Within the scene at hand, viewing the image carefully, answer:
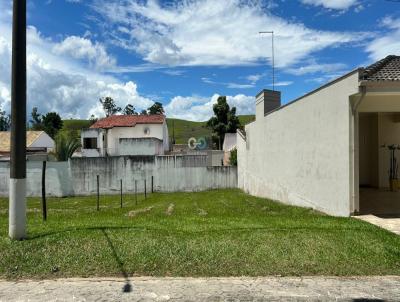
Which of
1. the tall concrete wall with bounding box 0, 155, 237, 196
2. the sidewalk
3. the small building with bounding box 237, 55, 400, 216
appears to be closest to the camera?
the sidewalk

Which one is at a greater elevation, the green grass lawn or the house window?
the house window

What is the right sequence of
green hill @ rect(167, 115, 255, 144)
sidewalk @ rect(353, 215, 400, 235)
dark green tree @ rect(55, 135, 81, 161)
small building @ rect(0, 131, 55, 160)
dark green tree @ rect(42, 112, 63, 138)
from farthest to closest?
1. green hill @ rect(167, 115, 255, 144)
2. dark green tree @ rect(42, 112, 63, 138)
3. small building @ rect(0, 131, 55, 160)
4. dark green tree @ rect(55, 135, 81, 161)
5. sidewalk @ rect(353, 215, 400, 235)

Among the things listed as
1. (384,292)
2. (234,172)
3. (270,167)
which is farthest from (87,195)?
(384,292)

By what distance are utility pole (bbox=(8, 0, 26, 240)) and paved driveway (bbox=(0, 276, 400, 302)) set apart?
5.68 ft

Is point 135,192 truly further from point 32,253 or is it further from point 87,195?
point 32,253

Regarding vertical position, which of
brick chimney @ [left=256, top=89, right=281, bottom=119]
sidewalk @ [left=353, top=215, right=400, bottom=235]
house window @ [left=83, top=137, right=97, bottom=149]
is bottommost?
sidewalk @ [left=353, top=215, right=400, bottom=235]

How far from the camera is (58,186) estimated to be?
1316 inches

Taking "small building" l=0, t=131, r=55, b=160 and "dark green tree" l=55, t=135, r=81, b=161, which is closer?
"dark green tree" l=55, t=135, r=81, b=161

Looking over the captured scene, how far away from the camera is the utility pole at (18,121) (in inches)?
291

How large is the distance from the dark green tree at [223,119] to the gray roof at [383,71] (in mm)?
44433

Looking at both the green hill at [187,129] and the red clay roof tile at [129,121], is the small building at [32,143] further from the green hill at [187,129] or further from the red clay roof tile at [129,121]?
the green hill at [187,129]

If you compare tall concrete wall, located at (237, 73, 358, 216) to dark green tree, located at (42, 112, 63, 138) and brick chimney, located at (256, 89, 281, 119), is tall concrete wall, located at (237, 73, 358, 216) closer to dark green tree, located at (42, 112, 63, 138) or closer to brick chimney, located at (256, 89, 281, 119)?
brick chimney, located at (256, 89, 281, 119)

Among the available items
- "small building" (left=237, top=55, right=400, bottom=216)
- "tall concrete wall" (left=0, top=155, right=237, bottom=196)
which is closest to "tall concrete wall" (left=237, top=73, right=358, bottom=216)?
"small building" (left=237, top=55, right=400, bottom=216)

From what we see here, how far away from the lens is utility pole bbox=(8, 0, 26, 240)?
7.38 m
